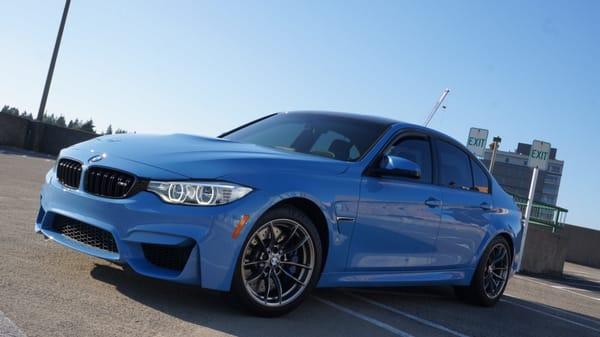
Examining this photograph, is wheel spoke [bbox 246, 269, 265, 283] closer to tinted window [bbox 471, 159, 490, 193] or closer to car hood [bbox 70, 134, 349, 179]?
car hood [bbox 70, 134, 349, 179]

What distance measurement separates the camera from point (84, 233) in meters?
4.59

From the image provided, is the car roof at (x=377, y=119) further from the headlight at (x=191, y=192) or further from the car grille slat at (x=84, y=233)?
the car grille slat at (x=84, y=233)

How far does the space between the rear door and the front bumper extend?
2435 millimetres

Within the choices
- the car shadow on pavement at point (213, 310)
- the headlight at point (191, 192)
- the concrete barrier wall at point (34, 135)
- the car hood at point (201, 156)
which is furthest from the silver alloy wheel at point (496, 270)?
the concrete barrier wall at point (34, 135)

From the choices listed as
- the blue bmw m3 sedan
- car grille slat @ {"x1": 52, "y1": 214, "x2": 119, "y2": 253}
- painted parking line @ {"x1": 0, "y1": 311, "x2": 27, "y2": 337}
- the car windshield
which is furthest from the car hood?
painted parking line @ {"x1": 0, "y1": 311, "x2": 27, "y2": 337}

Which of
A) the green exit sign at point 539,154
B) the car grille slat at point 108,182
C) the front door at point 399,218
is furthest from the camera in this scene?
the green exit sign at point 539,154

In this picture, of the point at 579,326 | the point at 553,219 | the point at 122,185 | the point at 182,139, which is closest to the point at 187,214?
Answer: the point at 122,185

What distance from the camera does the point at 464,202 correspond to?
6.60m

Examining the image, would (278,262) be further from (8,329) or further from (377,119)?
(377,119)

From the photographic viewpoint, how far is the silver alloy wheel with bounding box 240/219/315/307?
4621 mm

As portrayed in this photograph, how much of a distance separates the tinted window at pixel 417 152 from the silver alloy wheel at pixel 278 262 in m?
1.47

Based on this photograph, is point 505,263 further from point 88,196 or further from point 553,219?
point 553,219

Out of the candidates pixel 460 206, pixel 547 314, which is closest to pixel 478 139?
pixel 547 314

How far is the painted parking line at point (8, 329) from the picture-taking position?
133 inches
